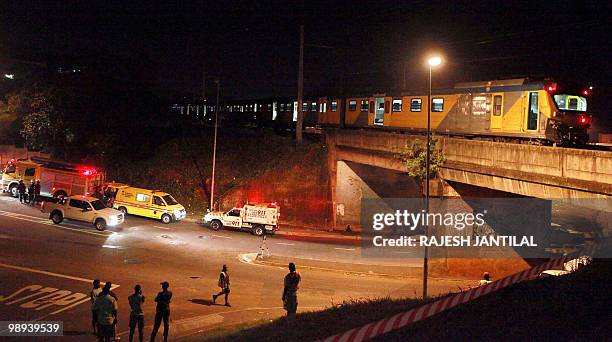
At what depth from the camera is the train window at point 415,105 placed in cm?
3241

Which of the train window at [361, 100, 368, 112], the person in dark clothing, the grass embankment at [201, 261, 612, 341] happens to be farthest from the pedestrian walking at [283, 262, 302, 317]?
the person in dark clothing

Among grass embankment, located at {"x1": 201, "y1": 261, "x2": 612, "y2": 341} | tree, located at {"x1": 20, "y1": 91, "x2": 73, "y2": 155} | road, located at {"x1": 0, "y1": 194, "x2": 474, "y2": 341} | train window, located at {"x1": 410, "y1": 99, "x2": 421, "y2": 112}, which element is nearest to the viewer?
grass embankment, located at {"x1": 201, "y1": 261, "x2": 612, "y2": 341}

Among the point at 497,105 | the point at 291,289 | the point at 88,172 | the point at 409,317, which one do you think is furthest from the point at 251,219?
the point at 409,317

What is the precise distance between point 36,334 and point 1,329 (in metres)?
0.90

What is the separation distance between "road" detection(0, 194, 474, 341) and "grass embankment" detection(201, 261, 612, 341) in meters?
5.66

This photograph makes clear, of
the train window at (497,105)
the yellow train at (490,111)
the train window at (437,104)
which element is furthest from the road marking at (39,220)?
the train window at (497,105)

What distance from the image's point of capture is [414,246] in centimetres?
3622

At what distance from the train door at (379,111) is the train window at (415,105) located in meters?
3.73

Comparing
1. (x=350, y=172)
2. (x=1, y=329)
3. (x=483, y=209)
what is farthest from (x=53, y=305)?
(x=350, y=172)

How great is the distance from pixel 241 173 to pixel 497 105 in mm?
22947

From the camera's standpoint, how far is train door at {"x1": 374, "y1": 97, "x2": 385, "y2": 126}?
3675 centimetres

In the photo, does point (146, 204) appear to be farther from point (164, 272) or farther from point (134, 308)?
point (134, 308)

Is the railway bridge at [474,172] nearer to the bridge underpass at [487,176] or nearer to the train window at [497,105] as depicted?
the bridge underpass at [487,176]

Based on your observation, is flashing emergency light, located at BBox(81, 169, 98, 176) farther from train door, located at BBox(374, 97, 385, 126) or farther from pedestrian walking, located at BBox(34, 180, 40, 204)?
train door, located at BBox(374, 97, 385, 126)
